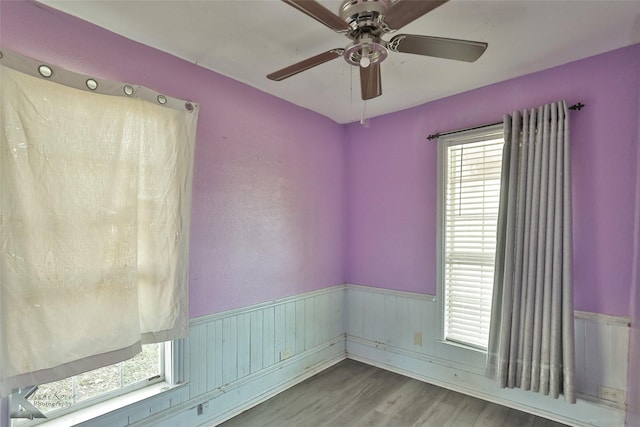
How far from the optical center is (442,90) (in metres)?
2.62

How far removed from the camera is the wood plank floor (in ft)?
7.32

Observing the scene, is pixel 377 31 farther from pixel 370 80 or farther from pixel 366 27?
pixel 370 80

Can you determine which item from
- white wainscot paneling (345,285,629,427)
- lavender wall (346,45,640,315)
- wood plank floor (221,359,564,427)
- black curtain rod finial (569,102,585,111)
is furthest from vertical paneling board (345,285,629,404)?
black curtain rod finial (569,102,585,111)

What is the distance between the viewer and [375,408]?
2414 mm

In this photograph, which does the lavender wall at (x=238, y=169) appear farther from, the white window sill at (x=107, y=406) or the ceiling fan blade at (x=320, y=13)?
the ceiling fan blade at (x=320, y=13)

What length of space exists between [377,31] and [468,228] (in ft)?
6.05

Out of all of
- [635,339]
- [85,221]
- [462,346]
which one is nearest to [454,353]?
[462,346]

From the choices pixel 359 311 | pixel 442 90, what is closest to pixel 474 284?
pixel 359 311

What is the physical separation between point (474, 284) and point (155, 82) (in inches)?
109

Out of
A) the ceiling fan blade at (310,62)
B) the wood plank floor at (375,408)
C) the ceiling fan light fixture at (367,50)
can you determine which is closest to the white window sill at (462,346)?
the wood plank floor at (375,408)

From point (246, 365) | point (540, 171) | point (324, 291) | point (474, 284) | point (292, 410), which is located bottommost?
point (292, 410)

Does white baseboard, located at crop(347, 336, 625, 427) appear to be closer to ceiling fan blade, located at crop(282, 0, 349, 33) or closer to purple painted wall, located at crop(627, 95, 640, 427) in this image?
purple painted wall, located at crop(627, 95, 640, 427)

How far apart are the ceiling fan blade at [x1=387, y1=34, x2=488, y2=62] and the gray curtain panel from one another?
1098 millimetres

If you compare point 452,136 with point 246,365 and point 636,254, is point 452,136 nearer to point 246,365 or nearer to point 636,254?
point 636,254
